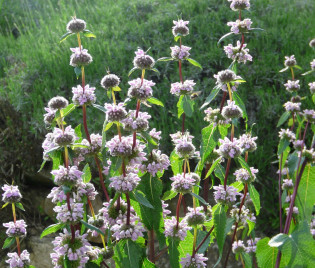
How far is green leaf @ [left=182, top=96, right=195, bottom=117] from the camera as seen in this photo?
5.67 feet

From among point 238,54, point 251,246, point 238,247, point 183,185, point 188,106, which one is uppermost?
point 238,54

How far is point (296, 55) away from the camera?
4211 millimetres

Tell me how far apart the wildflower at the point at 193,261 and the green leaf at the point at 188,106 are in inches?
20.7

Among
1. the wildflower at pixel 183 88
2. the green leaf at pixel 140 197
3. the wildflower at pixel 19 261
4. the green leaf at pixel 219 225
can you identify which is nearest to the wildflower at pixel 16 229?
the wildflower at pixel 19 261

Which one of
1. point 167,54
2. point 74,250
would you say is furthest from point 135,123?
point 167,54

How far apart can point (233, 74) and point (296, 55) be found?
9.35ft

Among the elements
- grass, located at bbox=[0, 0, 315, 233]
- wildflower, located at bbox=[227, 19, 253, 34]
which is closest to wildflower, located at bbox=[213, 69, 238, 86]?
wildflower, located at bbox=[227, 19, 253, 34]

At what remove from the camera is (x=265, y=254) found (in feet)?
5.76

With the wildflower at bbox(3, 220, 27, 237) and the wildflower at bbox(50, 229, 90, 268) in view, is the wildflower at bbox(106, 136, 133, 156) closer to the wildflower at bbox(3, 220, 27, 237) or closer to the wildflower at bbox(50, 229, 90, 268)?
the wildflower at bbox(50, 229, 90, 268)

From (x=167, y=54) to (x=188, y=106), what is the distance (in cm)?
264

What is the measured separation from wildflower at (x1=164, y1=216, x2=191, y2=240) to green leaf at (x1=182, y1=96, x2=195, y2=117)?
1.38 feet

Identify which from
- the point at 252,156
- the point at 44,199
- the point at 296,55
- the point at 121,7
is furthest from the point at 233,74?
the point at 121,7

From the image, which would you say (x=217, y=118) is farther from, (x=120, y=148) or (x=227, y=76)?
(x=120, y=148)

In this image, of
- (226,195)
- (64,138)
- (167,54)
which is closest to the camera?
(64,138)
